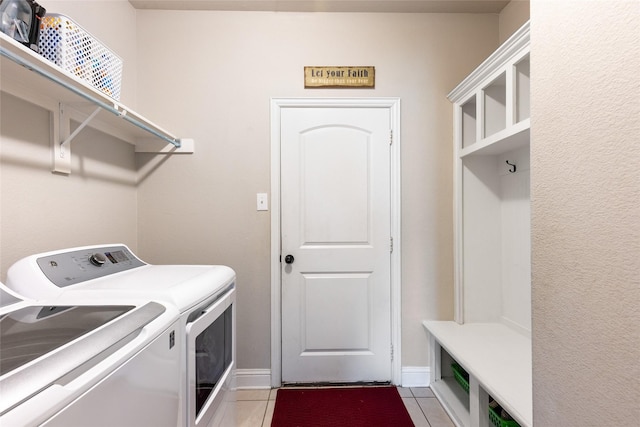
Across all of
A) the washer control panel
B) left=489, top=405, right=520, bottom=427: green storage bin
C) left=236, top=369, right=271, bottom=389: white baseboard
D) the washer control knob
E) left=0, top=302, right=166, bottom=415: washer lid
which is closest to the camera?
left=0, top=302, right=166, bottom=415: washer lid

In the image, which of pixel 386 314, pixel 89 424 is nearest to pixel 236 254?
pixel 386 314

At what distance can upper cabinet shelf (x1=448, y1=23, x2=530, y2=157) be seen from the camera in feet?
4.55

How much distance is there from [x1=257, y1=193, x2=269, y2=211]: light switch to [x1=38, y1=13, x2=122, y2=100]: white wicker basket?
959mm

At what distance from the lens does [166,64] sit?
6.42 ft

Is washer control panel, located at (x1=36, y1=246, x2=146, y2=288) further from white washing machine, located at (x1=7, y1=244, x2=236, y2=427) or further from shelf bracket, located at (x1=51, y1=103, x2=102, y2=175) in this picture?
shelf bracket, located at (x1=51, y1=103, x2=102, y2=175)

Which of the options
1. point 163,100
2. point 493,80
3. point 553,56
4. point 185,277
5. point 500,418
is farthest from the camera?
point 163,100

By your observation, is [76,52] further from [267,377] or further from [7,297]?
[267,377]

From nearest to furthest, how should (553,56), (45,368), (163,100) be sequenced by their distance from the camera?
(45,368) < (553,56) < (163,100)

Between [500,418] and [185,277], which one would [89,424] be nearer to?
[185,277]

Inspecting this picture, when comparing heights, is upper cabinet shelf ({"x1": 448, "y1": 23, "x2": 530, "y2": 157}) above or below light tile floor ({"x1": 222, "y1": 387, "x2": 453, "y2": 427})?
above

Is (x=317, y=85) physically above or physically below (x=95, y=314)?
above

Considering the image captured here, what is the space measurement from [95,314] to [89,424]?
1.10 ft

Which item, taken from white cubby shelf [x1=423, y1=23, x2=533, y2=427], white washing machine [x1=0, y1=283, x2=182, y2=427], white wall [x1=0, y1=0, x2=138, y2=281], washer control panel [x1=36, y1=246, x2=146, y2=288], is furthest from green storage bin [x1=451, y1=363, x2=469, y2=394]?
white wall [x1=0, y1=0, x2=138, y2=281]

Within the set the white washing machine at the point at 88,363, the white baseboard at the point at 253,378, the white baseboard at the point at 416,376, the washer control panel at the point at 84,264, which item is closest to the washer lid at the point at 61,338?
the white washing machine at the point at 88,363
